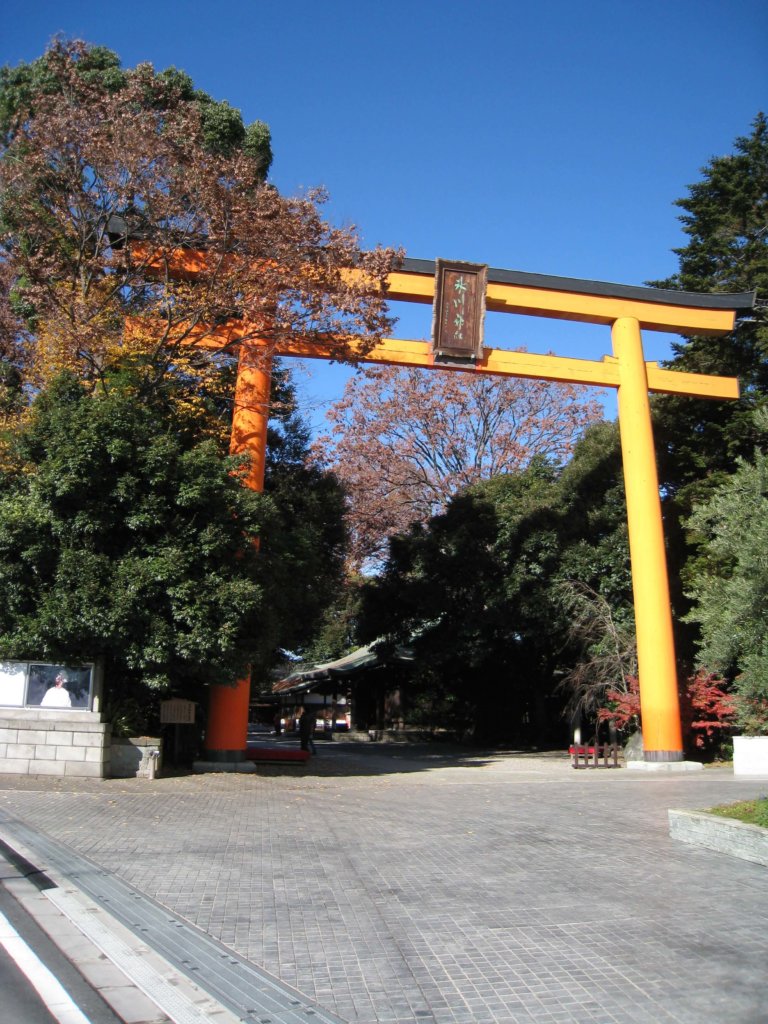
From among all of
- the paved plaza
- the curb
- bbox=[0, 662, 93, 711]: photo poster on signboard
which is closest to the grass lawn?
the curb

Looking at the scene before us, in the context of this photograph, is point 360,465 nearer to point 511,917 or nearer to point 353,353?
point 353,353

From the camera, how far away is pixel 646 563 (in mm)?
19875

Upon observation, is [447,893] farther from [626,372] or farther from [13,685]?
[626,372]

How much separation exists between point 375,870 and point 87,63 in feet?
71.8

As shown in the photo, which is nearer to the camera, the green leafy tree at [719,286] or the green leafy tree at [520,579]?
the green leafy tree at [719,286]

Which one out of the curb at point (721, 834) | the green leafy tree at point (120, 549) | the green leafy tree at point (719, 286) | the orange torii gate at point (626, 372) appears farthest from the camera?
the green leafy tree at point (719, 286)

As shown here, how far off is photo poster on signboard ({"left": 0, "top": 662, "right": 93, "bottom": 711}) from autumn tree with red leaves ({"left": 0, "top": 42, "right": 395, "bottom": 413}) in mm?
5310

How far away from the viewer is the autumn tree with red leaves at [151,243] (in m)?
14.7

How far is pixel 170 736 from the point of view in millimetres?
18406

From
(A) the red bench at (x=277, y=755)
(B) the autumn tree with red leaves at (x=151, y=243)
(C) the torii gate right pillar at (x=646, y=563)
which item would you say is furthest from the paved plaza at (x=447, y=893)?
(B) the autumn tree with red leaves at (x=151, y=243)

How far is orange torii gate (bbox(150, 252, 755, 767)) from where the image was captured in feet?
59.5

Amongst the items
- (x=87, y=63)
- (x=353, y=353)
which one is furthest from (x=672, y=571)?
(x=87, y=63)

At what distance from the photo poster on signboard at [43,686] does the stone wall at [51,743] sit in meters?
0.13

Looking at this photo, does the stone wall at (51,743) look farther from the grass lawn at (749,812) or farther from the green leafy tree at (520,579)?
the green leafy tree at (520,579)
